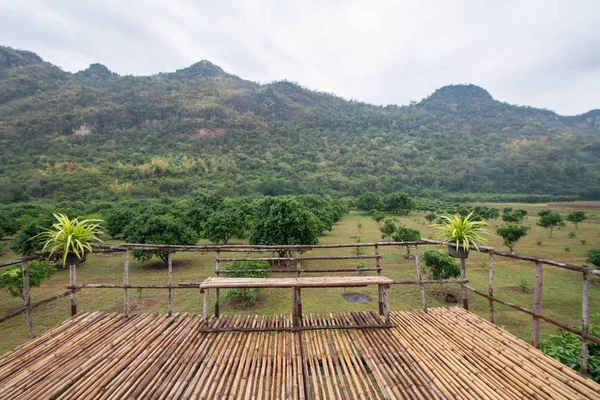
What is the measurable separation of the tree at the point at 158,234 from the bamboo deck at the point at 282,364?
10664mm

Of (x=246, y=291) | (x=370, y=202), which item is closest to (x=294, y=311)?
(x=246, y=291)

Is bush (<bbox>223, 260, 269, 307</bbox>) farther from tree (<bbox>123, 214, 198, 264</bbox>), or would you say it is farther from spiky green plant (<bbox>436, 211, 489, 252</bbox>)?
spiky green plant (<bbox>436, 211, 489, 252</bbox>)

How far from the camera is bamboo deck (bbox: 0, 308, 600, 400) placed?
302cm

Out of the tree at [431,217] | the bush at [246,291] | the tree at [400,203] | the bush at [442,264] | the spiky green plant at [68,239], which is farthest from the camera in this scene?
the tree at [400,203]

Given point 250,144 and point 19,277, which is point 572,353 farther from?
point 250,144

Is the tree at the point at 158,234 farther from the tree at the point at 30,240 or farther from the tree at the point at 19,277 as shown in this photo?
the tree at the point at 19,277

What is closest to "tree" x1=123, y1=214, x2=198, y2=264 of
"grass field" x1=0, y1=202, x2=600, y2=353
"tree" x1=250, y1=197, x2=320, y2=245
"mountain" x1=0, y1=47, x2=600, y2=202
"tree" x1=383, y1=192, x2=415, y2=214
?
"grass field" x1=0, y1=202, x2=600, y2=353

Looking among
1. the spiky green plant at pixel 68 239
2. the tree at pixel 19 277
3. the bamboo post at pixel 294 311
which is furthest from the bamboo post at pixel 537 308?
the tree at pixel 19 277

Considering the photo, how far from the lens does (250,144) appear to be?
103562 millimetres

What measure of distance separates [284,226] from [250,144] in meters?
93.7

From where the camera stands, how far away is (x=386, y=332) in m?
4.39

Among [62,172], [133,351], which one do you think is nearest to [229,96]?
[62,172]

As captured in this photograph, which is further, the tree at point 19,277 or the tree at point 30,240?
the tree at point 30,240

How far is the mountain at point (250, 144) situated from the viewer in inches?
2569
